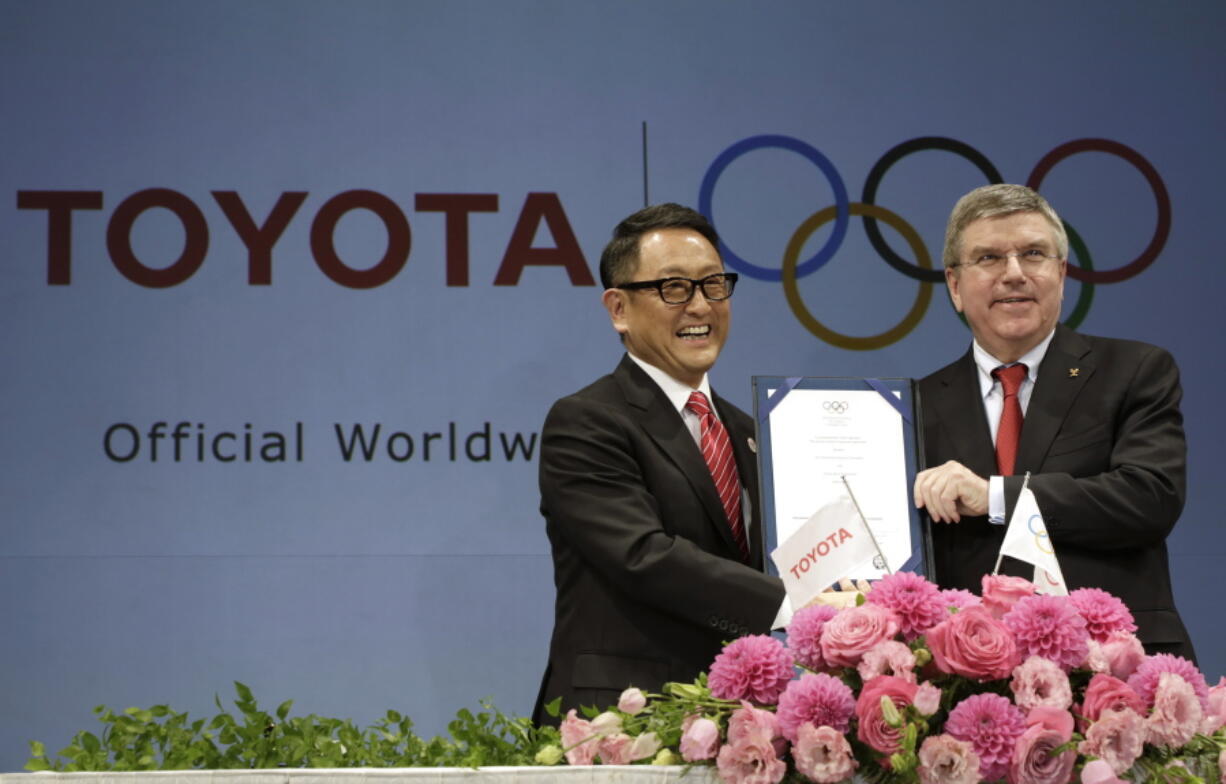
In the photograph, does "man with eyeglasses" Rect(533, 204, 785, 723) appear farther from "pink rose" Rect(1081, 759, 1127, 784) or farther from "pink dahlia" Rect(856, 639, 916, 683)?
"pink rose" Rect(1081, 759, 1127, 784)

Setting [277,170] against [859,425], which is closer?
[859,425]

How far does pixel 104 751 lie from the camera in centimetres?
203

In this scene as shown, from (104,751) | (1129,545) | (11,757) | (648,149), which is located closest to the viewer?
(104,751)

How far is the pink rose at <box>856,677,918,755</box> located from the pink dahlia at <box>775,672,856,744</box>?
0.02 metres

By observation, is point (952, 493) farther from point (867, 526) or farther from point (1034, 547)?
point (867, 526)

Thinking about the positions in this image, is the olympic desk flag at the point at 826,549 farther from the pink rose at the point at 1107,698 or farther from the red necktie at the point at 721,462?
the red necktie at the point at 721,462

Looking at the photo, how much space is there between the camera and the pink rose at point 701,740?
1.79 meters

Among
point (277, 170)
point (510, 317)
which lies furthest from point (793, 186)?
point (277, 170)

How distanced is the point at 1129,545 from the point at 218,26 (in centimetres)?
301

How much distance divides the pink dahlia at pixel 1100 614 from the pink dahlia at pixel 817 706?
355mm

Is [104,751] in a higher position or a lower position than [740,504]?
lower

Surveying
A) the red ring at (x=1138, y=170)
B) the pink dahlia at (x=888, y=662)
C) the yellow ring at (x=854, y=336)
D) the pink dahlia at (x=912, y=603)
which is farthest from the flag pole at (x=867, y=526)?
the red ring at (x=1138, y=170)

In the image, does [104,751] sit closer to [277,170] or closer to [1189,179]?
[277,170]

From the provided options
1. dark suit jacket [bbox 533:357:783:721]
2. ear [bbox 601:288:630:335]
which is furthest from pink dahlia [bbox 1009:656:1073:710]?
ear [bbox 601:288:630:335]
